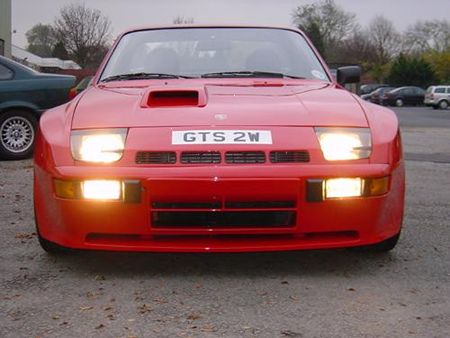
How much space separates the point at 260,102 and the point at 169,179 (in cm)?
78

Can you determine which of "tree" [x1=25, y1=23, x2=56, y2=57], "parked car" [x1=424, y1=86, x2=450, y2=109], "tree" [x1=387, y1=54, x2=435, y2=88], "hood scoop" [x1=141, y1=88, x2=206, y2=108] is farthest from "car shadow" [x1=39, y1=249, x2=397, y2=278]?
"tree" [x1=25, y1=23, x2=56, y2=57]

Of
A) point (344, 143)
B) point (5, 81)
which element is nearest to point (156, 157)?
point (344, 143)

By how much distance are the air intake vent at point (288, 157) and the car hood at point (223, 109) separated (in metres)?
0.19

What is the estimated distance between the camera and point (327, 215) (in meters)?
3.11

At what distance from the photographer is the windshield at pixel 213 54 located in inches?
171

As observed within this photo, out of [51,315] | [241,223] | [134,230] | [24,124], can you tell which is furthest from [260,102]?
[24,124]

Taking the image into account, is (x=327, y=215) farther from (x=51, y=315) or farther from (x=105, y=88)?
(x=105, y=88)

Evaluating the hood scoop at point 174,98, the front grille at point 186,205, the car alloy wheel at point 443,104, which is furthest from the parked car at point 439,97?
the front grille at point 186,205

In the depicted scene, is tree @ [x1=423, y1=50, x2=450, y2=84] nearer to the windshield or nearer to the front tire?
the front tire

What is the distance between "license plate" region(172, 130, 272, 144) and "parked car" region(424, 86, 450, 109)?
39.3 meters

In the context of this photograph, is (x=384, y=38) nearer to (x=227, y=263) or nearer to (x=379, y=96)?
(x=379, y=96)

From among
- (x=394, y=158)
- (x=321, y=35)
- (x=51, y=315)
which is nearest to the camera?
(x=51, y=315)

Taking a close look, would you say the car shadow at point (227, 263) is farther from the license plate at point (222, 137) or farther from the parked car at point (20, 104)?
the parked car at point (20, 104)

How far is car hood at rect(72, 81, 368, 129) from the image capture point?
327 cm
